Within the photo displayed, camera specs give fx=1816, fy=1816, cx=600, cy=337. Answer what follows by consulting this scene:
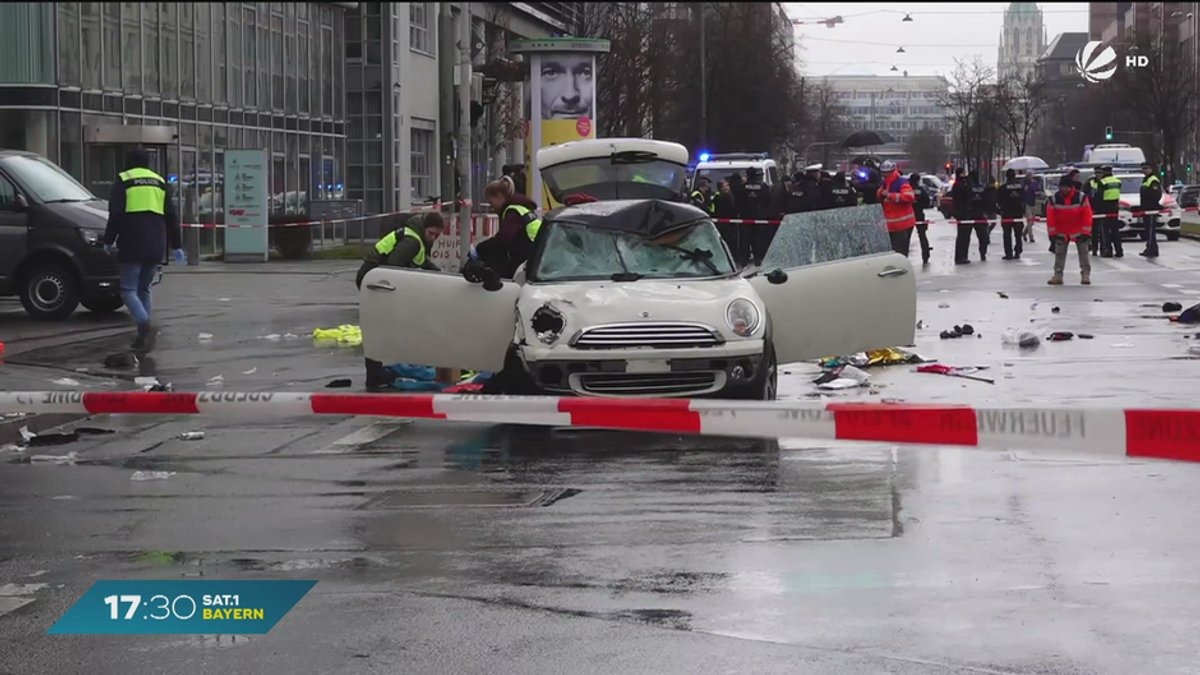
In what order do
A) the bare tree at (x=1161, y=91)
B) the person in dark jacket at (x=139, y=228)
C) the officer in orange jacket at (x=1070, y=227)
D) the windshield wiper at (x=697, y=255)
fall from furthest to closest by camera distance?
1. the bare tree at (x=1161, y=91)
2. the officer in orange jacket at (x=1070, y=227)
3. the person in dark jacket at (x=139, y=228)
4. the windshield wiper at (x=697, y=255)

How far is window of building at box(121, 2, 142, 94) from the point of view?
116 ft

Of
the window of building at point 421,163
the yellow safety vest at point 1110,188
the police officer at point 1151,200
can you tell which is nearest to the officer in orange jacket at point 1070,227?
the yellow safety vest at point 1110,188

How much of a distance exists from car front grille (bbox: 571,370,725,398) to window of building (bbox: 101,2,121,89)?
82.1 feet

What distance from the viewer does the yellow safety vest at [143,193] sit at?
56.9 feet

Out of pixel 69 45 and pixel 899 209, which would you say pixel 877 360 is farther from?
pixel 69 45

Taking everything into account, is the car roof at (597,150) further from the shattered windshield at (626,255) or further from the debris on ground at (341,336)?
the shattered windshield at (626,255)

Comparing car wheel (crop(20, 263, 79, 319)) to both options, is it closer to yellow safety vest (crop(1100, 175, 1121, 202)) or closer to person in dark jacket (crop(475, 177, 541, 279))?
person in dark jacket (crop(475, 177, 541, 279))

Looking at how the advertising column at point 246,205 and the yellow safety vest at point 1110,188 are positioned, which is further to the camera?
the advertising column at point 246,205

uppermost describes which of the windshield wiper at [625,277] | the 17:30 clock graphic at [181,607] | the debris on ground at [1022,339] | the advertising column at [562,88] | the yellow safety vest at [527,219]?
the advertising column at [562,88]

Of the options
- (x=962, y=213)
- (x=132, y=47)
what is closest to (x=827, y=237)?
(x=962, y=213)

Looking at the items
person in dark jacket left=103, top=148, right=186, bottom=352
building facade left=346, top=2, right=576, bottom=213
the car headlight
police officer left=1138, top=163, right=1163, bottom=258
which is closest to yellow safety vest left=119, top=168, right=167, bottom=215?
person in dark jacket left=103, top=148, right=186, bottom=352

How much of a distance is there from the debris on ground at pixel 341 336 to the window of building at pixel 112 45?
17.3 metres

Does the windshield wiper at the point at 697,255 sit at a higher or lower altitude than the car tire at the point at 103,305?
higher

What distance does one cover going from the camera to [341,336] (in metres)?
18.5
